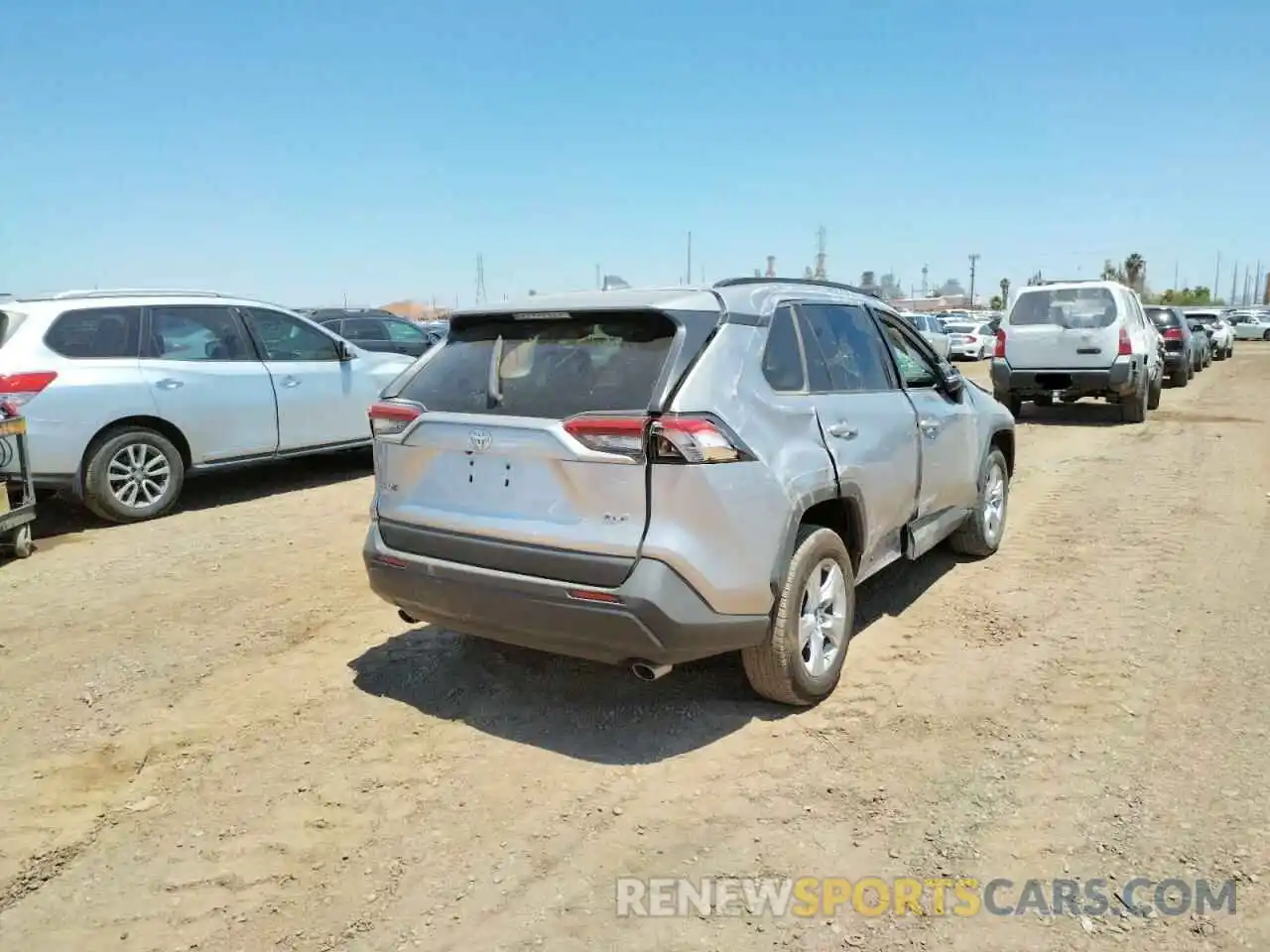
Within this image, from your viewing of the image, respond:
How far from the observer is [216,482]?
367 inches

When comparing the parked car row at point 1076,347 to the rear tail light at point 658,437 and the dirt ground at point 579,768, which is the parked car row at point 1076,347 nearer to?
the dirt ground at point 579,768

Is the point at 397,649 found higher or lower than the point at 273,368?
Answer: lower

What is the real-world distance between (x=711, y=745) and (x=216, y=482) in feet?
23.5

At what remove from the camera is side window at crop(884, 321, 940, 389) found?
5211mm

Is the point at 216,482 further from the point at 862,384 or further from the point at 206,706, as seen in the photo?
the point at 862,384

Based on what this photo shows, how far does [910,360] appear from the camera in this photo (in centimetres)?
536

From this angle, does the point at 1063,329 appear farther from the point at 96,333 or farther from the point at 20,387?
the point at 20,387

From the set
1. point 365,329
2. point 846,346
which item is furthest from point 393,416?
point 365,329

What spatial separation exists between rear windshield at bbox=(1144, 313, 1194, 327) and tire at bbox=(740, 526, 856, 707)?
18.4m

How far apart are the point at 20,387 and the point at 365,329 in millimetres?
11592

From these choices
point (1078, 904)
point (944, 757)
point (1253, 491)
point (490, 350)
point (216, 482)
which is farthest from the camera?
point (216, 482)

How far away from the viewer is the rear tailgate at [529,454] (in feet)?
11.1

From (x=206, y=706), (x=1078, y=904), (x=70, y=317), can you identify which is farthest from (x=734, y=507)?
(x=70, y=317)

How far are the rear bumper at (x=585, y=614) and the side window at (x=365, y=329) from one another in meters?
15.0
